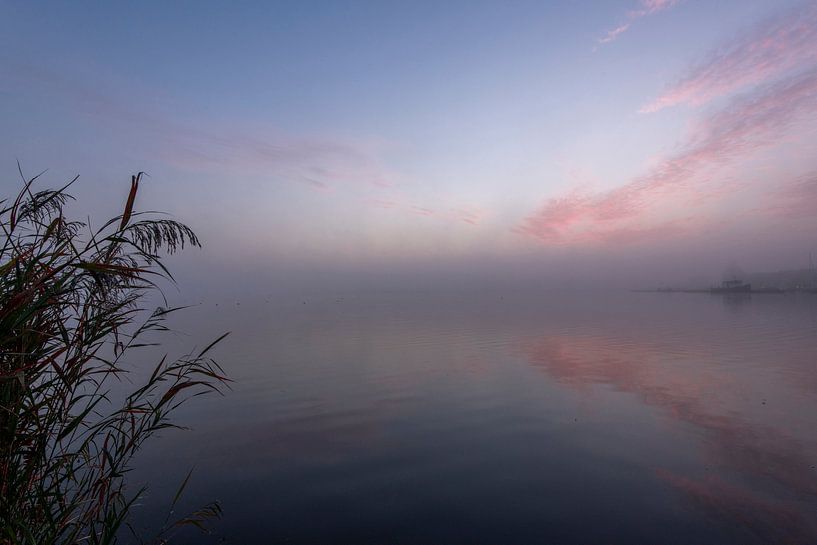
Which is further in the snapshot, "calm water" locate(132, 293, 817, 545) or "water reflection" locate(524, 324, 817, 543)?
"water reflection" locate(524, 324, 817, 543)

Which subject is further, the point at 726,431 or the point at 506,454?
the point at 726,431

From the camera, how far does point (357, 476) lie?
10867 millimetres

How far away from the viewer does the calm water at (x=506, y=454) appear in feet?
28.2

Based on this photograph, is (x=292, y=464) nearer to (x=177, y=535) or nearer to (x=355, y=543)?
(x=177, y=535)

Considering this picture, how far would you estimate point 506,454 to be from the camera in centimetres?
1216

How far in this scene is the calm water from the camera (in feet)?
28.2

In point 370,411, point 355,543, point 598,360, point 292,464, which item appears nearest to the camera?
point 355,543

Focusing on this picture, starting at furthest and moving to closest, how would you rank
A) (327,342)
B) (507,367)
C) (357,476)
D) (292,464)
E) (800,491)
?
(327,342) → (507,367) → (292,464) → (357,476) → (800,491)

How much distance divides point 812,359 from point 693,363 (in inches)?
338

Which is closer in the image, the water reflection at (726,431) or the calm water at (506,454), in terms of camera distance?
the calm water at (506,454)

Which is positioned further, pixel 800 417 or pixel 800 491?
pixel 800 417

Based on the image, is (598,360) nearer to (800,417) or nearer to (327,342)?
(800,417)

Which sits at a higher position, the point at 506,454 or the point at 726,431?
the point at 506,454

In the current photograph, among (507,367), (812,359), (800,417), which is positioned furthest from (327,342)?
(812,359)
